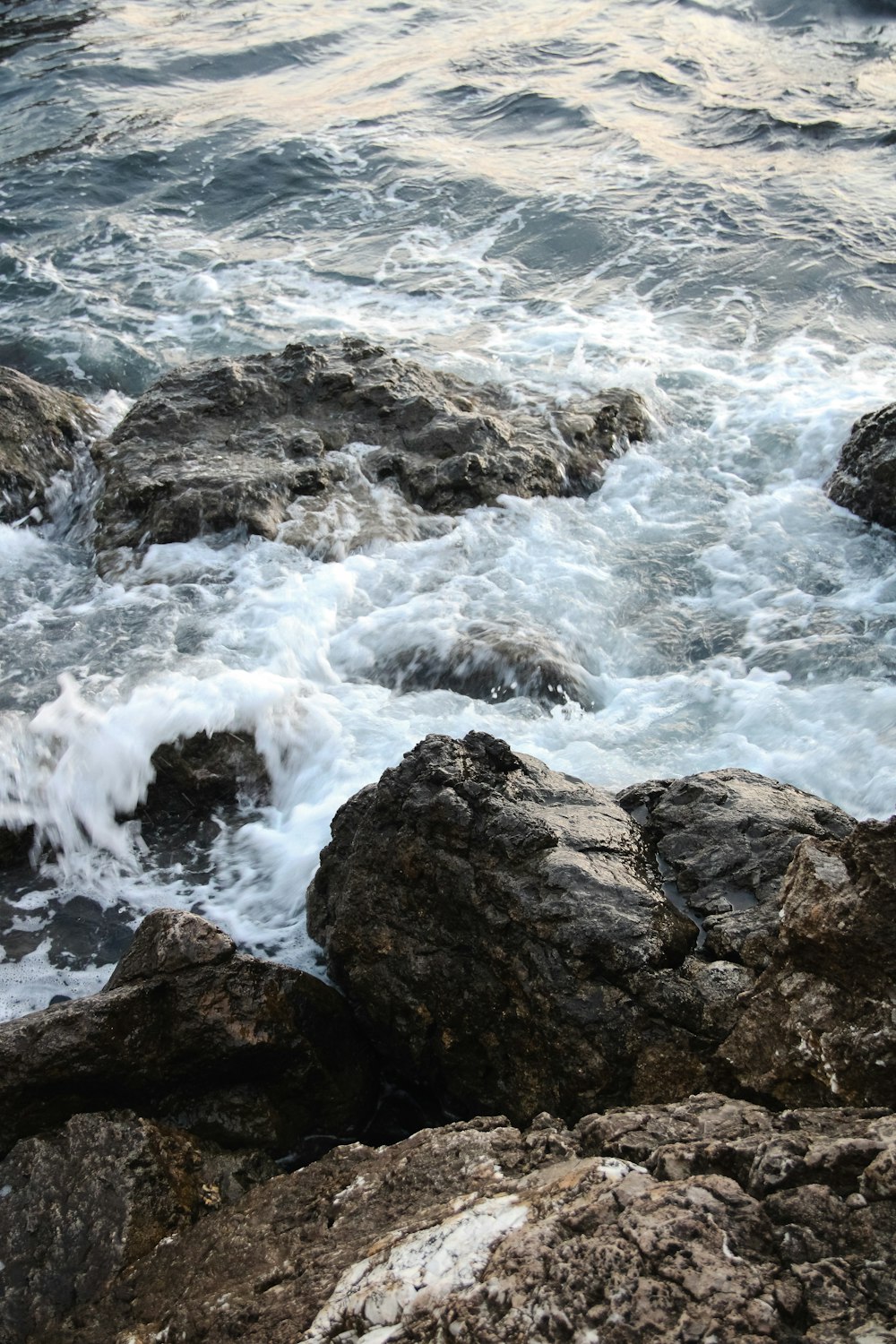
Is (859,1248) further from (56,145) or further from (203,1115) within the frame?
(56,145)

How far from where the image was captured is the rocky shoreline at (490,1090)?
2.00m

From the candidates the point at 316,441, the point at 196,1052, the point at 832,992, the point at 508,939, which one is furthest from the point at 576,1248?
the point at 316,441

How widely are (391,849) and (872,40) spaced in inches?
690

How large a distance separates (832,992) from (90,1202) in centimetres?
214

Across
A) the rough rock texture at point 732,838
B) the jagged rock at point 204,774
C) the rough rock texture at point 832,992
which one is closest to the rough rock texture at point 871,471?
the rough rock texture at point 732,838

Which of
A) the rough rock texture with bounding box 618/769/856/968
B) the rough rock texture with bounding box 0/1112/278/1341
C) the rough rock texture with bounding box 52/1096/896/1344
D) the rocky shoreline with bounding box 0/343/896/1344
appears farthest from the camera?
the rough rock texture with bounding box 618/769/856/968

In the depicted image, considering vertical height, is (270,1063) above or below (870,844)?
below

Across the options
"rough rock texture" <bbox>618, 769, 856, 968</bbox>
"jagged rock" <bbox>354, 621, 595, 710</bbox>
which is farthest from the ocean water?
"rough rock texture" <bbox>618, 769, 856, 968</bbox>

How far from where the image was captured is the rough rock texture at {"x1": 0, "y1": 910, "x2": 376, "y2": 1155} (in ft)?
11.3

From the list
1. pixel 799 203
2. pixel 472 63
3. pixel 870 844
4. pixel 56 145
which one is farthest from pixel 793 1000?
pixel 472 63

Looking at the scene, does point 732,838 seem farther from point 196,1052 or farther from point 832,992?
point 196,1052

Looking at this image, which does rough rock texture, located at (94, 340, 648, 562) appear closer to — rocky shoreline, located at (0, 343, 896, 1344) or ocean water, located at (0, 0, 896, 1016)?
ocean water, located at (0, 0, 896, 1016)

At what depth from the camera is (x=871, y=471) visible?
7.27 m

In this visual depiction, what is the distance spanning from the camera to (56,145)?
14.5 meters
